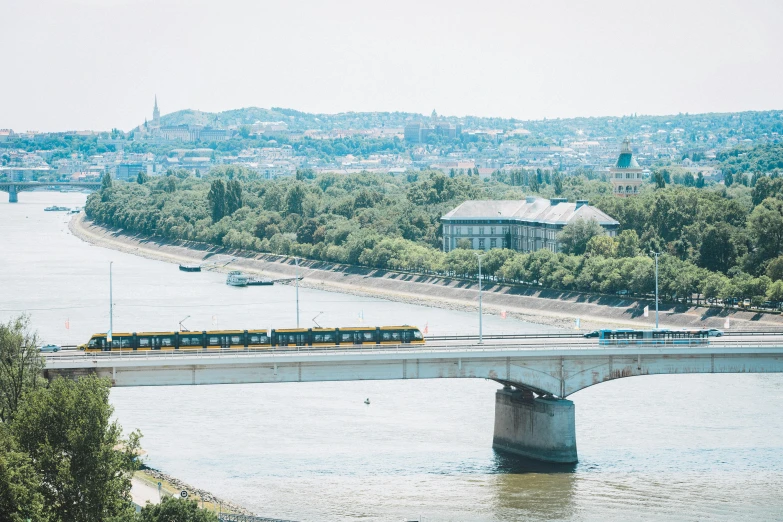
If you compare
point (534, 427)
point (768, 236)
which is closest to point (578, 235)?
point (768, 236)

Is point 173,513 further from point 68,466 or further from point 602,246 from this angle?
point 602,246

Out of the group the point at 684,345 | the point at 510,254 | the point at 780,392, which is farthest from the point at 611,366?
the point at 510,254

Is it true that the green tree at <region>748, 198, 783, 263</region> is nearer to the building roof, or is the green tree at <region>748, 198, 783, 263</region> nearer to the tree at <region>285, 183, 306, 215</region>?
the building roof

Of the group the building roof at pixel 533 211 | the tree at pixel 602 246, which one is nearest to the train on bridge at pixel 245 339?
the tree at pixel 602 246

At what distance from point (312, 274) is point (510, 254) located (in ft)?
79.7

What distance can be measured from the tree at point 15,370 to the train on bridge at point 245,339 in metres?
7.37

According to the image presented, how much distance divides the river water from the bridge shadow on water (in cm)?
8

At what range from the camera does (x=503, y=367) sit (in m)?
54.5

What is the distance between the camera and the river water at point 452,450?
4869cm

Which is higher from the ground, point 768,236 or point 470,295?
point 768,236

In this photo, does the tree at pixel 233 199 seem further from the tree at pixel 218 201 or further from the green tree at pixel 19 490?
the green tree at pixel 19 490

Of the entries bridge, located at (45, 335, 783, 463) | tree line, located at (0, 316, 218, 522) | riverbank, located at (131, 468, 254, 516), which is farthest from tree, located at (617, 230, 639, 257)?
tree line, located at (0, 316, 218, 522)

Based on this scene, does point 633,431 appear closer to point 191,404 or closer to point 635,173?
point 191,404

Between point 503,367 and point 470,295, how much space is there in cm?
6061
